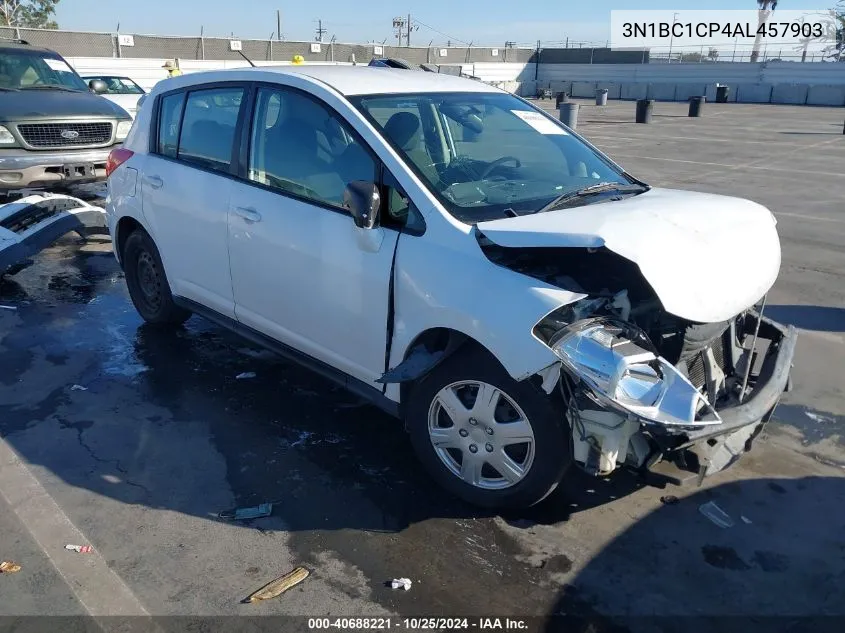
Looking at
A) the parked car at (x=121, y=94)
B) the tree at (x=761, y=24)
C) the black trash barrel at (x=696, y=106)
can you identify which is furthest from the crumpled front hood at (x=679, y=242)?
the tree at (x=761, y=24)

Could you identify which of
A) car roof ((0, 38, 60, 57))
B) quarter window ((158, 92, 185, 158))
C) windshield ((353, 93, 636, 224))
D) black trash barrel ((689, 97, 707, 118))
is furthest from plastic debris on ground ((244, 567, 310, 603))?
black trash barrel ((689, 97, 707, 118))

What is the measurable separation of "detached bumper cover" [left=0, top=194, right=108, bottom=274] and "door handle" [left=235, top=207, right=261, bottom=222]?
10.8 feet

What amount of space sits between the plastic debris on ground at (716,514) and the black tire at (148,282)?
3761mm

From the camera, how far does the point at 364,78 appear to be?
13.3 ft

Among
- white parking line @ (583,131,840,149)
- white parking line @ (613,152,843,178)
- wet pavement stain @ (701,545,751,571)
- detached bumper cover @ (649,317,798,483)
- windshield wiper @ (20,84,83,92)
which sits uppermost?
windshield wiper @ (20,84,83,92)

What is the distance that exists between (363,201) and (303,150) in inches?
32.0

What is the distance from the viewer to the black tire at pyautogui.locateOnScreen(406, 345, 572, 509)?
3012mm

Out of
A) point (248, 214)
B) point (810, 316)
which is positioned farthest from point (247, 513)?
point (810, 316)

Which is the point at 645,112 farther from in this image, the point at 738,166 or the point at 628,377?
the point at 628,377

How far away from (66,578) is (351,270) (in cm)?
184

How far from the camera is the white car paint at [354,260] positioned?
2969 millimetres

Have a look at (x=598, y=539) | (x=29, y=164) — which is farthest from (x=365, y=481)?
(x=29, y=164)

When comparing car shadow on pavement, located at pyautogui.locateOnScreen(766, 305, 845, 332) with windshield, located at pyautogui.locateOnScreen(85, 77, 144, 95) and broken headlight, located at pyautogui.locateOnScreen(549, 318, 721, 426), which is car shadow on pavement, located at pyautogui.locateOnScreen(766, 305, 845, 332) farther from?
windshield, located at pyautogui.locateOnScreen(85, 77, 144, 95)

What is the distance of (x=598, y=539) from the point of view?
3.21m
